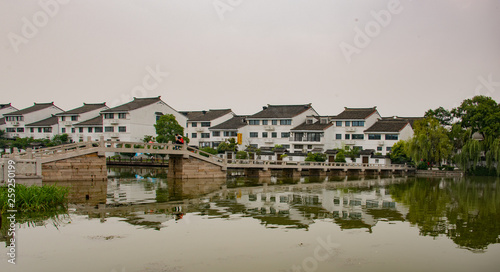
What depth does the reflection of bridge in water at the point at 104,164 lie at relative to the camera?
26.8 m

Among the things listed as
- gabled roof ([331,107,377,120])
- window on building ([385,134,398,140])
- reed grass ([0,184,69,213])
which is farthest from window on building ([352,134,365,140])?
reed grass ([0,184,69,213])

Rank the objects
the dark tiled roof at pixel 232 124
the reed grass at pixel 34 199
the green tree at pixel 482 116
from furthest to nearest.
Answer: the dark tiled roof at pixel 232 124 → the green tree at pixel 482 116 → the reed grass at pixel 34 199

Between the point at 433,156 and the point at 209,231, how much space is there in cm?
4229

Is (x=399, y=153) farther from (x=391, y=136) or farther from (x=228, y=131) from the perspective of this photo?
(x=228, y=131)

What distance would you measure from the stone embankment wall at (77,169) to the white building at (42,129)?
45503mm

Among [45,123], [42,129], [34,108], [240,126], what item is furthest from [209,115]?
[34,108]

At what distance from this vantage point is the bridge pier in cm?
3428

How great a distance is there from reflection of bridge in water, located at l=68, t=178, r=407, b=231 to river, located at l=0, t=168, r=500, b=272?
54mm

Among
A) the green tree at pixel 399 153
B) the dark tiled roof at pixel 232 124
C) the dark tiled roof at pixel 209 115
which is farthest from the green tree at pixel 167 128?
the green tree at pixel 399 153

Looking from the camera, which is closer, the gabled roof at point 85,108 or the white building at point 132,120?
the white building at point 132,120

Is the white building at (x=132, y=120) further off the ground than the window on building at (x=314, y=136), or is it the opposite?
the white building at (x=132, y=120)

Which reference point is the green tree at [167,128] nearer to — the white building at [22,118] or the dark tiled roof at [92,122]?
the dark tiled roof at [92,122]

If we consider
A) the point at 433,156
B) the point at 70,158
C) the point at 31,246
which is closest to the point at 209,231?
the point at 31,246

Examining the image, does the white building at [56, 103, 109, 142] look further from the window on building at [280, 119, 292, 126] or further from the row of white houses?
the window on building at [280, 119, 292, 126]
